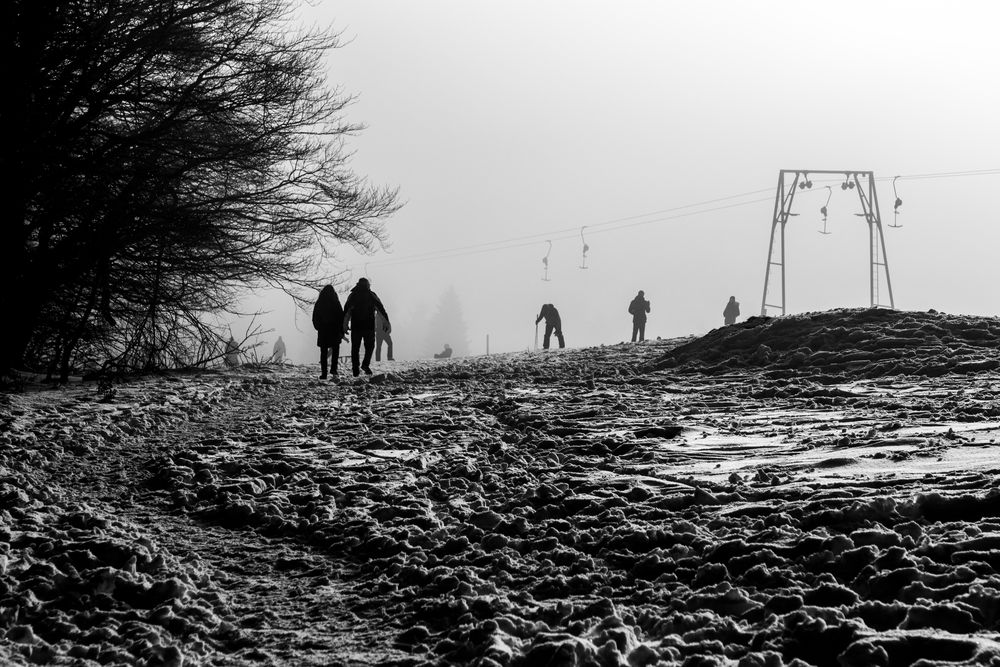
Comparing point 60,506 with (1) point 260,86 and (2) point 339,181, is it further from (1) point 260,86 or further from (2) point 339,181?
(2) point 339,181

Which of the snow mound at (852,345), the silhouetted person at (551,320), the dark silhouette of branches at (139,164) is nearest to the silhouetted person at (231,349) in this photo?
the dark silhouette of branches at (139,164)

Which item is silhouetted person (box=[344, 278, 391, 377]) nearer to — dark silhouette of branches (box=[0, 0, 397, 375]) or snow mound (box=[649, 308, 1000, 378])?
dark silhouette of branches (box=[0, 0, 397, 375])

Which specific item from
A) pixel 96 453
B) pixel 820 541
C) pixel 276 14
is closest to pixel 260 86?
pixel 276 14

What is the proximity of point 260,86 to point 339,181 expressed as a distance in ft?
9.87

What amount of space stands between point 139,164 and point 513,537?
35.8 ft

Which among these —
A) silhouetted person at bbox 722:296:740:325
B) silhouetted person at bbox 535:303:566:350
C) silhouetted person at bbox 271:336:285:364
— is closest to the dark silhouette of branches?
silhouetted person at bbox 271:336:285:364

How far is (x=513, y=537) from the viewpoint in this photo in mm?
5676

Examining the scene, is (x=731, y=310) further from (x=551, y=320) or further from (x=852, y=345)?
(x=852, y=345)

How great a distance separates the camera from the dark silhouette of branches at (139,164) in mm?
14031

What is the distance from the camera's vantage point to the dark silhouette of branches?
1403 centimetres

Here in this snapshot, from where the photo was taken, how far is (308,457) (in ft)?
28.5

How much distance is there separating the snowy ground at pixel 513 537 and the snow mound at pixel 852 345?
3719mm

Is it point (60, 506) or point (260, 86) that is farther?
point (260, 86)

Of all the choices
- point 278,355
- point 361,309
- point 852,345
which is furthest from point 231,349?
point 278,355
